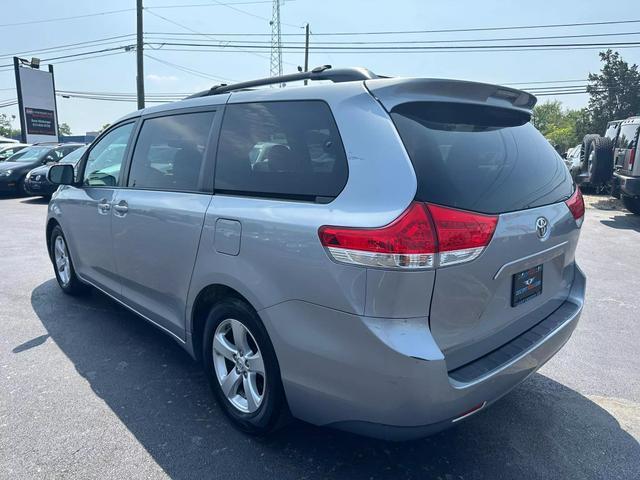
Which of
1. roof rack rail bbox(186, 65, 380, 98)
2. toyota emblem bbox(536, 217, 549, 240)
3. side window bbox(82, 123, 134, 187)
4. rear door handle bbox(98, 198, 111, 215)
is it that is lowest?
rear door handle bbox(98, 198, 111, 215)

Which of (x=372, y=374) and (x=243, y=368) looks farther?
(x=243, y=368)

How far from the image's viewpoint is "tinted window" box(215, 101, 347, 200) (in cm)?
212

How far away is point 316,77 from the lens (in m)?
2.56

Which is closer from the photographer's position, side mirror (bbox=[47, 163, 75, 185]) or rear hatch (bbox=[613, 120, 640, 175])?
side mirror (bbox=[47, 163, 75, 185])

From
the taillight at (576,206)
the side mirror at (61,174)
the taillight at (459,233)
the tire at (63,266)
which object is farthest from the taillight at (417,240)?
the tire at (63,266)

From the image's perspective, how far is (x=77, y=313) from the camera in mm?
4375

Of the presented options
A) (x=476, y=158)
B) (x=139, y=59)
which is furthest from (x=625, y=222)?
(x=139, y=59)

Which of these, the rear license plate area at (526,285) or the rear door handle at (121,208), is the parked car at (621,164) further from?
→ the rear door handle at (121,208)

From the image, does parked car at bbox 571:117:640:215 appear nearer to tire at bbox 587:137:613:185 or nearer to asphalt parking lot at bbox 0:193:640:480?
tire at bbox 587:137:613:185

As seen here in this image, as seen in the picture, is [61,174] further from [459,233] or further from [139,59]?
[139,59]

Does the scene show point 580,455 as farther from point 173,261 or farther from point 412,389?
point 173,261

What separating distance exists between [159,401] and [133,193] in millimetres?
1479

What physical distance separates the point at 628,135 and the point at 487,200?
35.8ft

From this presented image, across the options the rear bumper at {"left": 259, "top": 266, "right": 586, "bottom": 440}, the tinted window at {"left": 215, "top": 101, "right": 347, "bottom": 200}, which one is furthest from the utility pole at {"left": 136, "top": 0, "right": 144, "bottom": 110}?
the rear bumper at {"left": 259, "top": 266, "right": 586, "bottom": 440}
